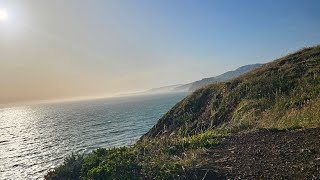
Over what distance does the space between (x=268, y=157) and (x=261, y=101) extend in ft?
44.3

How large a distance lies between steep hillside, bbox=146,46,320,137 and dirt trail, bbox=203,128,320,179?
2433 millimetres

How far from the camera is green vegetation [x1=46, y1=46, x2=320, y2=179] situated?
9.83 meters

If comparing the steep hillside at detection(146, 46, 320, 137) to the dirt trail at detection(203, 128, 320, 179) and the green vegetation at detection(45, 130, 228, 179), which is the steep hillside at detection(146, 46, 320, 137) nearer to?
the dirt trail at detection(203, 128, 320, 179)

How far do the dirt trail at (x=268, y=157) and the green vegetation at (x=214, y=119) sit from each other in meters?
0.69

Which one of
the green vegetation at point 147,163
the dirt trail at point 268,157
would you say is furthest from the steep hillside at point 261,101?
the green vegetation at point 147,163

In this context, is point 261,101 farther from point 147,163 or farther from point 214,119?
point 147,163

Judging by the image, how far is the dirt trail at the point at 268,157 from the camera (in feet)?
25.0

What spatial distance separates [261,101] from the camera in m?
21.6

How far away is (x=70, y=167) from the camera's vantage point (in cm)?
1309

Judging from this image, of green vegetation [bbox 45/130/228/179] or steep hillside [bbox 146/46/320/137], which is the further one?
steep hillside [bbox 146/46/320/137]

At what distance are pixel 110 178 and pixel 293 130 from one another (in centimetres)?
815

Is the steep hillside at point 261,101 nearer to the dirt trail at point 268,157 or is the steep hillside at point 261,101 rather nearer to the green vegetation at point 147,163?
the dirt trail at point 268,157

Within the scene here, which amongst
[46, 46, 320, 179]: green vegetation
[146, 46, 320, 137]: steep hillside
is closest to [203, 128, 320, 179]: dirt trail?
[46, 46, 320, 179]: green vegetation

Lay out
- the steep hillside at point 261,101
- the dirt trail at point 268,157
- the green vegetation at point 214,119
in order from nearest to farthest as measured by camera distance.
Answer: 1. the dirt trail at point 268,157
2. the green vegetation at point 214,119
3. the steep hillside at point 261,101
